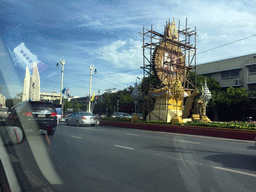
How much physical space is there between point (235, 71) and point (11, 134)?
49.5 metres

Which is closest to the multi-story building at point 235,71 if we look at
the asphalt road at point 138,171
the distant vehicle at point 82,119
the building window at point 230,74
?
the building window at point 230,74

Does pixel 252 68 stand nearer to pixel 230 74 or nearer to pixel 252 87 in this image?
pixel 252 87

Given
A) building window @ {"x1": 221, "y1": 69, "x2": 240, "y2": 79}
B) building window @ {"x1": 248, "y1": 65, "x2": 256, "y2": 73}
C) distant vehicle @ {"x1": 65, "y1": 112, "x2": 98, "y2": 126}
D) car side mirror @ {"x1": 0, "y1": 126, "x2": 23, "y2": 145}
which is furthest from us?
building window @ {"x1": 221, "y1": 69, "x2": 240, "y2": 79}

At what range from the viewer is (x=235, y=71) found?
48.5 meters

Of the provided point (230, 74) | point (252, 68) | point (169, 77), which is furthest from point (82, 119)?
point (230, 74)

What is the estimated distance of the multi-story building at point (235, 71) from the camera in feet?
147

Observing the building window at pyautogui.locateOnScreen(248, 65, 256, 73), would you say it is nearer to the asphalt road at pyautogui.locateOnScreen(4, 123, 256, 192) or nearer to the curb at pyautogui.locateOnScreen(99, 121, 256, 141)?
the curb at pyautogui.locateOnScreen(99, 121, 256, 141)

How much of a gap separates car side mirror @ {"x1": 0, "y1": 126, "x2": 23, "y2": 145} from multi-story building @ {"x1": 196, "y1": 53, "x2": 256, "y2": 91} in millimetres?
45787

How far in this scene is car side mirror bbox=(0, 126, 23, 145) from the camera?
17.4ft

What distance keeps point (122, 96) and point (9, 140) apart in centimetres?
5825

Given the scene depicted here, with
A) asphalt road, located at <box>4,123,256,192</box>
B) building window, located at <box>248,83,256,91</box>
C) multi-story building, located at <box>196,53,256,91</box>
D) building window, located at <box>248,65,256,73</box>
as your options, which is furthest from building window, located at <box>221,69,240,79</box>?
asphalt road, located at <box>4,123,256,192</box>

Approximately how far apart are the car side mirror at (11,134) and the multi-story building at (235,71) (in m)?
45.8

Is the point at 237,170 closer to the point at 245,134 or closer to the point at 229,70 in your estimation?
the point at 245,134

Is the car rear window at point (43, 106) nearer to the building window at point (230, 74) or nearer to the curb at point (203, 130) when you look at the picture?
the curb at point (203, 130)
